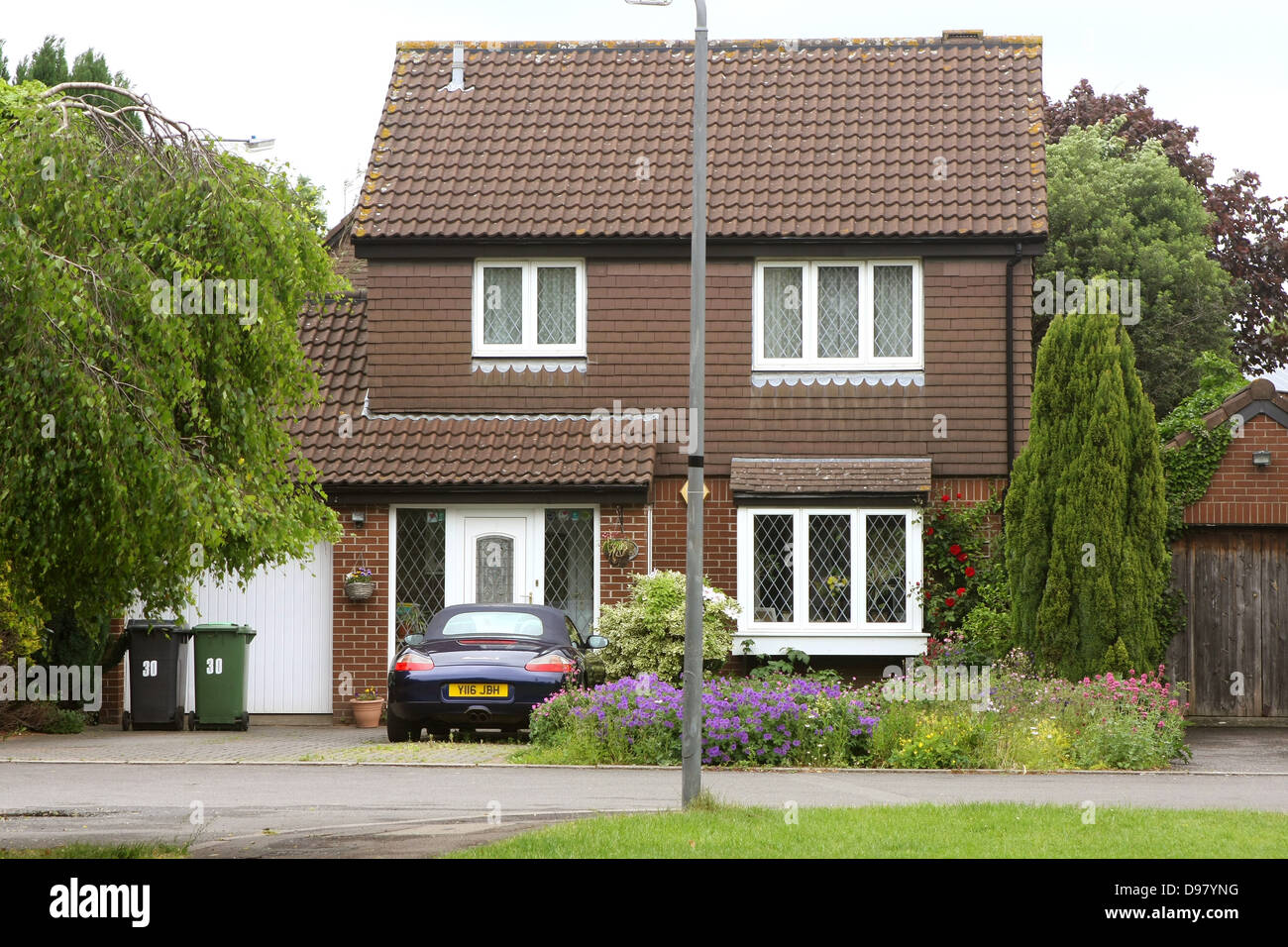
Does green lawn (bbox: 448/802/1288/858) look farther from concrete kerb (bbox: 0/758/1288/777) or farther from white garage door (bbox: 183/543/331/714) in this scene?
white garage door (bbox: 183/543/331/714)

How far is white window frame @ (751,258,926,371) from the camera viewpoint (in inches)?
790

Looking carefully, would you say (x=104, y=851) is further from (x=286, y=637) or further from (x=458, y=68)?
(x=458, y=68)

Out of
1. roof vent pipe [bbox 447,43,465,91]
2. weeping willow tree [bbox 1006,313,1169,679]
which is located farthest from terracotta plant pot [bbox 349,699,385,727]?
roof vent pipe [bbox 447,43,465,91]

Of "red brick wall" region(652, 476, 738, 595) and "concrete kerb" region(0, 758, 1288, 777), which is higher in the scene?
"red brick wall" region(652, 476, 738, 595)

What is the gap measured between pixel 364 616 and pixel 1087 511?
8399 mm

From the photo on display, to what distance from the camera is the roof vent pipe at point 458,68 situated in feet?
74.0

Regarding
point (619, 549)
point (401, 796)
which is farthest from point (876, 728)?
point (619, 549)

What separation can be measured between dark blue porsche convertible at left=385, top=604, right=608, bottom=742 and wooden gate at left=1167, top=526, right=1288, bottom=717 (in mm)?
6805

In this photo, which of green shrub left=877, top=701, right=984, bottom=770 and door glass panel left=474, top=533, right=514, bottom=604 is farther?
door glass panel left=474, top=533, right=514, bottom=604

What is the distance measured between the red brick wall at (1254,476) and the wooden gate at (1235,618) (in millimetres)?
400
